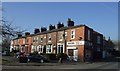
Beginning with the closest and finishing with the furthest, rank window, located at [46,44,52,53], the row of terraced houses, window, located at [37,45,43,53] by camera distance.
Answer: the row of terraced houses, window, located at [46,44,52,53], window, located at [37,45,43,53]

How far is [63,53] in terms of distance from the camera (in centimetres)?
5184

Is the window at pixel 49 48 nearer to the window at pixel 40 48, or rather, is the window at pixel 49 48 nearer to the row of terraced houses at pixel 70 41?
the row of terraced houses at pixel 70 41

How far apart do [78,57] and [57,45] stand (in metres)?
7.00

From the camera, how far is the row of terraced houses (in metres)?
51.0

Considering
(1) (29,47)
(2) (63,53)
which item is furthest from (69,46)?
(1) (29,47)

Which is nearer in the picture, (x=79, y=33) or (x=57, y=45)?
(x=79, y=33)

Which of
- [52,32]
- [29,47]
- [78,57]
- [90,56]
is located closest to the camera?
[78,57]

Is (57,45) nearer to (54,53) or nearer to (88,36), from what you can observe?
(54,53)

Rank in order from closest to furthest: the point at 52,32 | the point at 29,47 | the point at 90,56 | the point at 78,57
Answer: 1. the point at 78,57
2. the point at 90,56
3. the point at 52,32
4. the point at 29,47

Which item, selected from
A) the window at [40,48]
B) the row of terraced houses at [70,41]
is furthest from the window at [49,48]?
the window at [40,48]

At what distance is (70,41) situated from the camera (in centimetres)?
5303

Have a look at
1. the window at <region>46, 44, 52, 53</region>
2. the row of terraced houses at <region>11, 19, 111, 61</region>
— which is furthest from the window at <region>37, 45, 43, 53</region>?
the window at <region>46, 44, 52, 53</region>

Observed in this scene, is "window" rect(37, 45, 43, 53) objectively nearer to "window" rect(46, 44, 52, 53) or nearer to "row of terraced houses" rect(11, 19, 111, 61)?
"row of terraced houses" rect(11, 19, 111, 61)

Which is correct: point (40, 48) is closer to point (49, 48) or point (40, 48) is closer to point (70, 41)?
point (49, 48)
